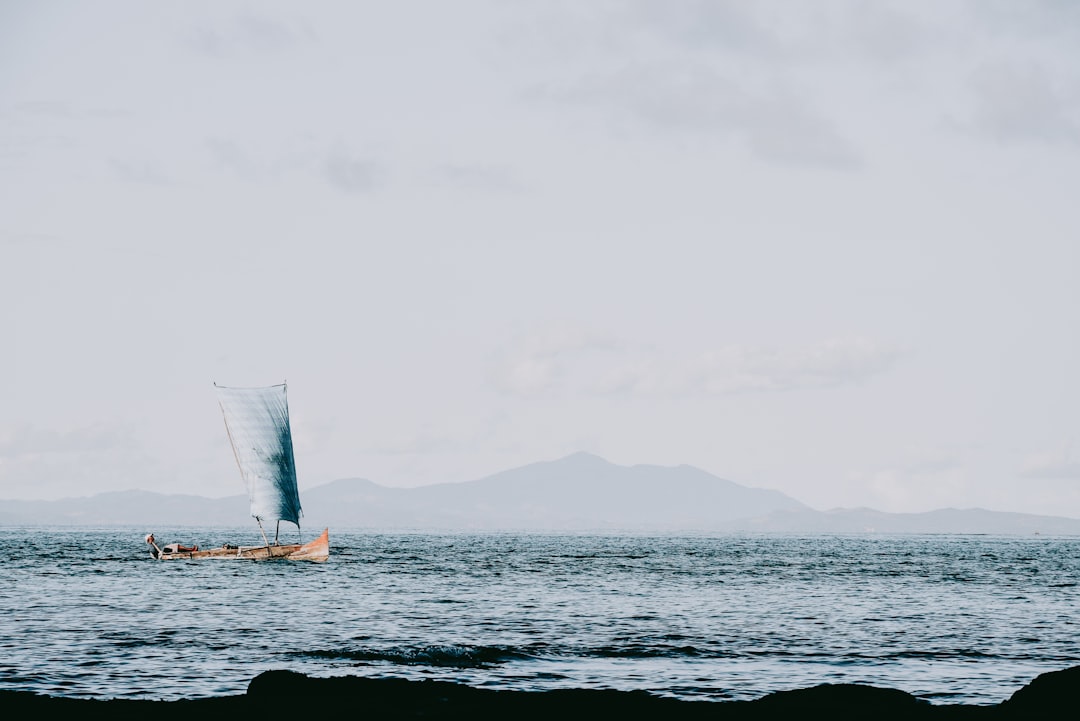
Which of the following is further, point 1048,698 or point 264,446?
point 264,446

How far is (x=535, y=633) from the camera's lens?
3831cm

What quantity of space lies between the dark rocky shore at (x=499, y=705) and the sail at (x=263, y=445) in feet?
205

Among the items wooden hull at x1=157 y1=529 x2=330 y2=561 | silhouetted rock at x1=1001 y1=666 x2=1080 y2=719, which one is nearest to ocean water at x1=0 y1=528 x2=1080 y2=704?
silhouetted rock at x1=1001 y1=666 x2=1080 y2=719

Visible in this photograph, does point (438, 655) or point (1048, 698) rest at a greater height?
point (1048, 698)

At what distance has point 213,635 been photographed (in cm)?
3688

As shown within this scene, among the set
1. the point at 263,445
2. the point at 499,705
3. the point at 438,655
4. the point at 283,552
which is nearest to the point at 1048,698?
the point at 499,705

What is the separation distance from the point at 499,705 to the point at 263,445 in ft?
214

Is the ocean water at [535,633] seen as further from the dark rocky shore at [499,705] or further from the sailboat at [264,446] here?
the sailboat at [264,446]

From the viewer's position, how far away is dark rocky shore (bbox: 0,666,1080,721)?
61.4 feet

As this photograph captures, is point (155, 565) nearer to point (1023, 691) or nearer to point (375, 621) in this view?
point (375, 621)

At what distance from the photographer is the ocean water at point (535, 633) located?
2828 centimetres

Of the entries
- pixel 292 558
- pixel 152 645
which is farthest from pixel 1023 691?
pixel 292 558

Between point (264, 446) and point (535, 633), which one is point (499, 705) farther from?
point (264, 446)

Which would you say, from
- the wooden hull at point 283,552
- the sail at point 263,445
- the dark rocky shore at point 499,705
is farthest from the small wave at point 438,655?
the wooden hull at point 283,552
